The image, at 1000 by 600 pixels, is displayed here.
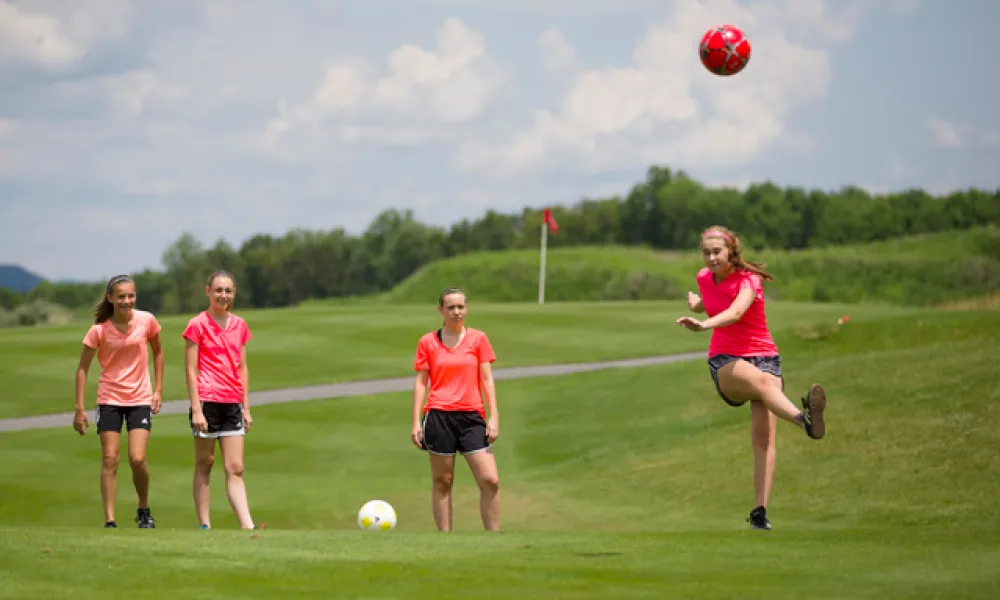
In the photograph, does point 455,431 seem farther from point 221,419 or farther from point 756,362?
point 756,362

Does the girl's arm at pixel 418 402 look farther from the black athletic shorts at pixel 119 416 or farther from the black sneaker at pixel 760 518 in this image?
the black sneaker at pixel 760 518

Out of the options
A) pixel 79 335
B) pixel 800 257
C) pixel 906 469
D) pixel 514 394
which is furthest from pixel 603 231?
pixel 906 469

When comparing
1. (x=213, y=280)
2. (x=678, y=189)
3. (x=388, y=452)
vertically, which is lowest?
(x=388, y=452)

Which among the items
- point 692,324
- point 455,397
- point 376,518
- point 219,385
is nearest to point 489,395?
point 455,397

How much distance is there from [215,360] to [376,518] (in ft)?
8.97

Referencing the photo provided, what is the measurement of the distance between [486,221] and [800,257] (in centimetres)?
5589

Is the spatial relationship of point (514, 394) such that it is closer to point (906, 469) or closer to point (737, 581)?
point (906, 469)

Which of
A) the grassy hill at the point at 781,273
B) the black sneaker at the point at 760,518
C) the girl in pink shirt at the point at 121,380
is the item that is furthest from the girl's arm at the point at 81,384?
the grassy hill at the point at 781,273

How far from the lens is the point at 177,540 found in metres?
9.54

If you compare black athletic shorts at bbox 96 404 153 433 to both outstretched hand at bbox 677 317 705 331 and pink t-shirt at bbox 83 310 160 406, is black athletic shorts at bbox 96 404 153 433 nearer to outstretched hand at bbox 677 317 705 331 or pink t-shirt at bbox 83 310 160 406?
pink t-shirt at bbox 83 310 160 406

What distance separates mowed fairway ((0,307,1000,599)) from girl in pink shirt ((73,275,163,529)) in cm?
80

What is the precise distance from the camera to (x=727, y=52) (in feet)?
50.8

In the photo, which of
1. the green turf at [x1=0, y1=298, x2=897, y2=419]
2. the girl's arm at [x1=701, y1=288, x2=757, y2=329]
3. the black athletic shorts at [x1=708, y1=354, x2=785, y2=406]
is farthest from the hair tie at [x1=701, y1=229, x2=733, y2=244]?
the green turf at [x1=0, y1=298, x2=897, y2=419]

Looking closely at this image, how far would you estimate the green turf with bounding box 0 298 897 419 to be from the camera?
102ft
